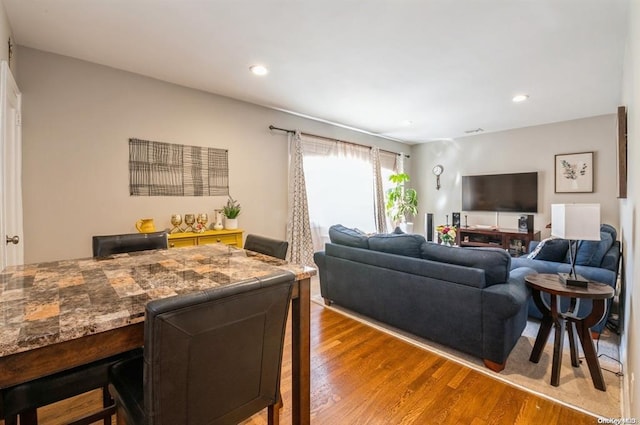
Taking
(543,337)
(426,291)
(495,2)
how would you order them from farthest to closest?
(426,291)
(543,337)
(495,2)

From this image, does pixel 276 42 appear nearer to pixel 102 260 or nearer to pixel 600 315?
pixel 102 260

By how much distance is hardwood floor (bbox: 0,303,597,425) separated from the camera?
5.47ft

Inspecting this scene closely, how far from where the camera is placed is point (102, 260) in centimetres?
165

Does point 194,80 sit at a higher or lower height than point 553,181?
higher

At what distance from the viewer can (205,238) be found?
10.9ft

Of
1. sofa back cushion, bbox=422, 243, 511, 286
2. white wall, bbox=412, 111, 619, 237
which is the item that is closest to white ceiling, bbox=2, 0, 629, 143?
white wall, bbox=412, 111, 619, 237

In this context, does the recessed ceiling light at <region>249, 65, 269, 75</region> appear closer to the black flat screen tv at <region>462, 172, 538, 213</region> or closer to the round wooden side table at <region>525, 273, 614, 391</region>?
the round wooden side table at <region>525, 273, 614, 391</region>

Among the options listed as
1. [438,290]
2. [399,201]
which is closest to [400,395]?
[438,290]

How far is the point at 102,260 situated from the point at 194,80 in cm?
236

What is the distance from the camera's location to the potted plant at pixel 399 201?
6.03m

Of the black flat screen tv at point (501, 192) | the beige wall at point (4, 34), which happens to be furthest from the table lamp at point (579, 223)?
the beige wall at point (4, 34)

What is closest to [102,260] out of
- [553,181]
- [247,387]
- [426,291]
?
[247,387]

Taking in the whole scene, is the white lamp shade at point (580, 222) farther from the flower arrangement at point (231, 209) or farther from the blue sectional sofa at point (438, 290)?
the flower arrangement at point (231, 209)

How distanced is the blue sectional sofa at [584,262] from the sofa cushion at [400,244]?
4.28ft
